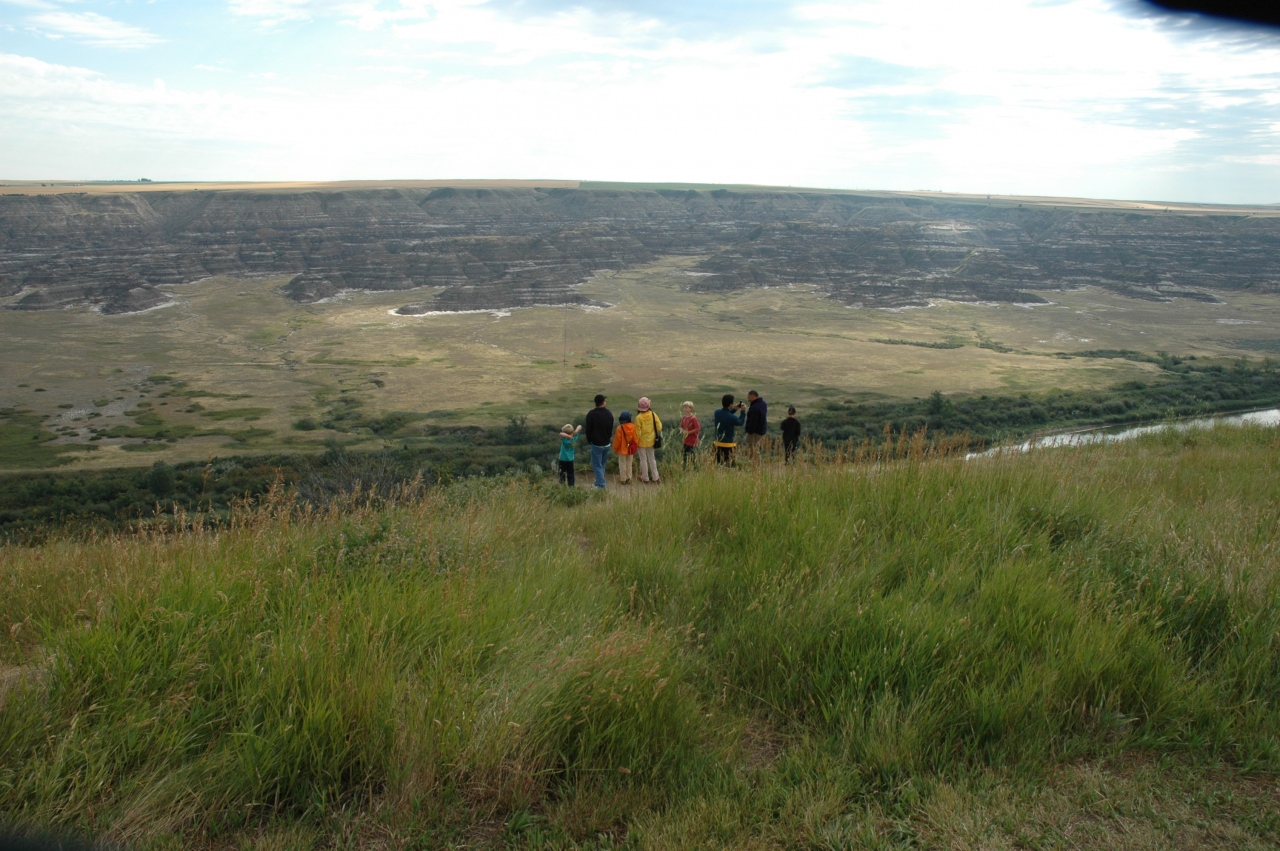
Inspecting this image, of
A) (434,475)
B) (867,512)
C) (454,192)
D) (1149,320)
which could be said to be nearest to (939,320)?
(1149,320)

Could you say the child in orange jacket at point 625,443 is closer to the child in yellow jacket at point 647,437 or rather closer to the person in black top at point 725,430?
the child in yellow jacket at point 647,437

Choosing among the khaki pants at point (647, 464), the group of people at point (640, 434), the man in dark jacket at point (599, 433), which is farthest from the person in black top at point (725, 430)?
the man in dark jacket at point (599, 433)

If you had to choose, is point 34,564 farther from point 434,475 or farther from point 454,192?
point 454,192

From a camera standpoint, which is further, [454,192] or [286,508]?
[454,192]

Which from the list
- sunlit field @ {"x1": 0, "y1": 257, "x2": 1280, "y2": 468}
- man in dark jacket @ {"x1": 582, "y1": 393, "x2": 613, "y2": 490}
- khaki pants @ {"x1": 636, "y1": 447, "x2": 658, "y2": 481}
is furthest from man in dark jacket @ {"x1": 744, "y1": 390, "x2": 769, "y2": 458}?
sunlit field @ {"x1": 0, "y1": 257, "x2": 1280, "y2": 468}

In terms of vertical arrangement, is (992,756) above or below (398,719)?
below

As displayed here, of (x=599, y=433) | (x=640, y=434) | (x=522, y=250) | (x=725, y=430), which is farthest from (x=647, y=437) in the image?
(x=522, y=250)

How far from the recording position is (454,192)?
148 metres

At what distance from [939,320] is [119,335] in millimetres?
66969

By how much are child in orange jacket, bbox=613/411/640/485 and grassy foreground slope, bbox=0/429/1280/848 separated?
281 inches

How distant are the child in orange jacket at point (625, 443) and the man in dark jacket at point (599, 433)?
0.17m

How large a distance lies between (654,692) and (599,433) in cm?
904

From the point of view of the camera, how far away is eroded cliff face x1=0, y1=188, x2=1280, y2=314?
82188mm

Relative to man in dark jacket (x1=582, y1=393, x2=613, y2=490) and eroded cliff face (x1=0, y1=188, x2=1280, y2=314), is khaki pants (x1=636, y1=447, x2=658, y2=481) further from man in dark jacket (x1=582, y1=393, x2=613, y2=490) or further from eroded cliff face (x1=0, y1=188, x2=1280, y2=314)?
eroded cliff face (x1=0, y1=188, x2=1280, y2=314)
